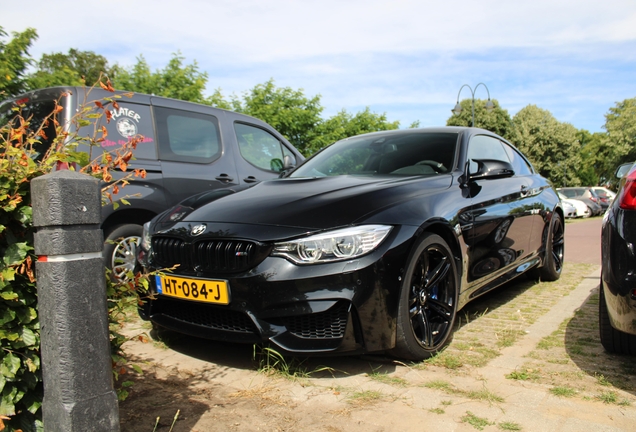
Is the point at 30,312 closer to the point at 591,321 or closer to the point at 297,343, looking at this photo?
the point at 297,343

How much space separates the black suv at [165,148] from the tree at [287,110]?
24.4ft

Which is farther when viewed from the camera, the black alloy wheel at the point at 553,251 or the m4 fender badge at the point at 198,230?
the black alloy wheel at the point at 553,251

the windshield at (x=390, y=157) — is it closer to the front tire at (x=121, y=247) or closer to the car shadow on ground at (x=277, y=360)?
the car shadow on ground at (x=277, y=360)

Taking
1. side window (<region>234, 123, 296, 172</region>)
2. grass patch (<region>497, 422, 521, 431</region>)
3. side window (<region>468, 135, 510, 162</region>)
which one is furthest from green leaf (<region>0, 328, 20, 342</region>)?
side window (<region>234, 123, 296, 172</region>)

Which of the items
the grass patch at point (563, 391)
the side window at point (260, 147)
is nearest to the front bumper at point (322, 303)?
the grass patch at point (563, 391)

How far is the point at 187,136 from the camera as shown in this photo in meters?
5.93

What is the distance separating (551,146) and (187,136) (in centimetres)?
5088

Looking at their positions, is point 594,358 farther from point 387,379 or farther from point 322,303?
point 322,303

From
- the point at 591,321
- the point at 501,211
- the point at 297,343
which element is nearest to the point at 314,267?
the point at 297,343

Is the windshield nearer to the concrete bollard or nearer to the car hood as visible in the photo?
the car hood

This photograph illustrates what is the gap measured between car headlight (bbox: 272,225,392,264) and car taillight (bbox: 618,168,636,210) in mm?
1252

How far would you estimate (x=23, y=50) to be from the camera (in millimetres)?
6340

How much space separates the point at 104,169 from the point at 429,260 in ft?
6.90

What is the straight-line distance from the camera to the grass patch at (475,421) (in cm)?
251
